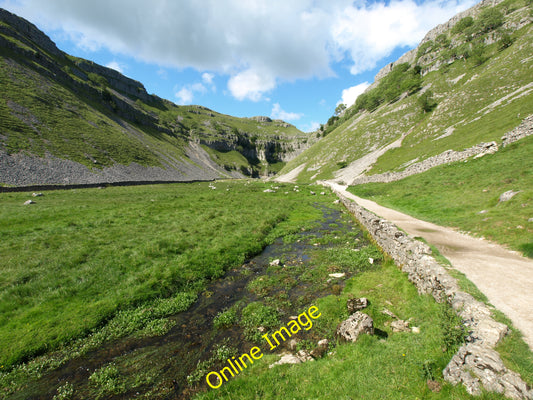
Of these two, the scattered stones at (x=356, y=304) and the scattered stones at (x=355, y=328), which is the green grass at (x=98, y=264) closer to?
the scattered stones at (x=355, y=328)

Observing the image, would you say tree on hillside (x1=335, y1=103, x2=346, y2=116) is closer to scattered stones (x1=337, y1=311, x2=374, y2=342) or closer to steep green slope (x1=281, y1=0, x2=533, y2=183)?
steep green slope (x1=281, y1=0, x2=533, y2=183)

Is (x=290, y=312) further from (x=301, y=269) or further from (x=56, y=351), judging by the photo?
(x=56, y=351)

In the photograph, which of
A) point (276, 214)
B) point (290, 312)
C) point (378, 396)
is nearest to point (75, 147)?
point (276, 214)

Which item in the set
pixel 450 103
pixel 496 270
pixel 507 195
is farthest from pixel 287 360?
pixel 450 103

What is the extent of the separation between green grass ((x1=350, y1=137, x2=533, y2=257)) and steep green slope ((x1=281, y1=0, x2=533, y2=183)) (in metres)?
9.53

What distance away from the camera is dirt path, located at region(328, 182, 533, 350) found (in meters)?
7.72

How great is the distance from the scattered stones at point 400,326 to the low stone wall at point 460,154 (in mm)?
34319

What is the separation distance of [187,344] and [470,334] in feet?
34.4

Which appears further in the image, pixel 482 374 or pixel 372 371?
pixel 372 371

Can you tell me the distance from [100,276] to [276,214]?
21.4 metres

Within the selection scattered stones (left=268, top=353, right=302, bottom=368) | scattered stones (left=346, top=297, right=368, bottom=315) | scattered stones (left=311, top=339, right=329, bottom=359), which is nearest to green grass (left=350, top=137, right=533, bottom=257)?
scattered stones (left=346, top=297, right=368, bottom=315)

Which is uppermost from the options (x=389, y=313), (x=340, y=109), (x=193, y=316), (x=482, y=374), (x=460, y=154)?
(x=340, y=109)

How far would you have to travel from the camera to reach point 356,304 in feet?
35.3

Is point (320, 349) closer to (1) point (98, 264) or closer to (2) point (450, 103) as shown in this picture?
(1) point (98, 264)
